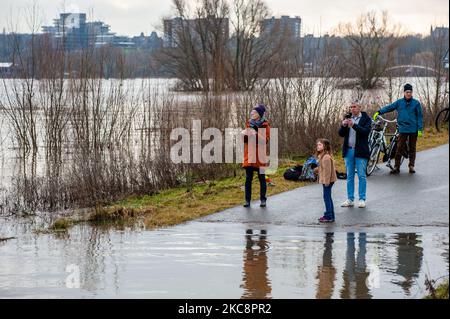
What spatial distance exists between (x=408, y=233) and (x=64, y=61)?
14080mm

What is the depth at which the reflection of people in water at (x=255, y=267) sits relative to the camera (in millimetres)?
8852

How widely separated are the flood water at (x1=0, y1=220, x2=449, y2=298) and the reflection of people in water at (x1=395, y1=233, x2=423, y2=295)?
0.04 ft

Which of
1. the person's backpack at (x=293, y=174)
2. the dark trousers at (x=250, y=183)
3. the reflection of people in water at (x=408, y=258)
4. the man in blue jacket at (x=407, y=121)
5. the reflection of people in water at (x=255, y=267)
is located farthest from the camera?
the person's backpack at (x=293, y=174)

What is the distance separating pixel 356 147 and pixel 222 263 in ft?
14.3

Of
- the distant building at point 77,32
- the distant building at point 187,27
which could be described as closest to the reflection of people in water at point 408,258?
the distant building at point 77,32

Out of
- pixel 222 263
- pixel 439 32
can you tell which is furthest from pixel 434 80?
pixel 222 263

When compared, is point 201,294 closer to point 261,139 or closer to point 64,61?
point 261,139

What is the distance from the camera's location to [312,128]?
21.8 m

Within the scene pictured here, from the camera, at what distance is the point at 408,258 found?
33.3 ft

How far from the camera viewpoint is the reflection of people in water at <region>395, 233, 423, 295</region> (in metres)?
9.12

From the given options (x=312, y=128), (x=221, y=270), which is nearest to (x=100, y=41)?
(x=312, y=128)

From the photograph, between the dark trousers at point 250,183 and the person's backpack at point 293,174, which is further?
the person's backpack at point 293,174

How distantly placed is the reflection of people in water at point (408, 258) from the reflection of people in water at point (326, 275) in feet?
2.49

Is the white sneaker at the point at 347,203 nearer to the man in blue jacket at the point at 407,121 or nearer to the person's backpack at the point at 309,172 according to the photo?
the person's backpack at the point at 309,172
